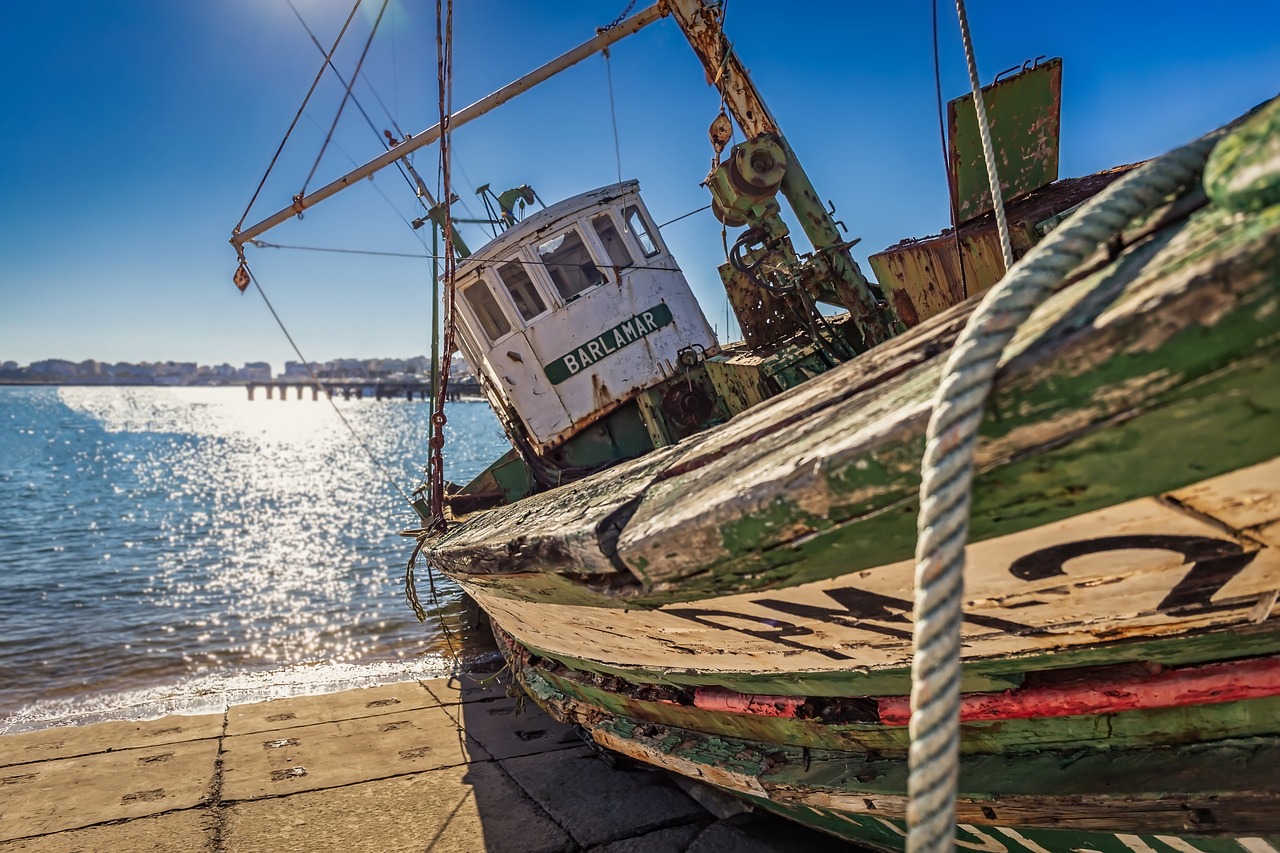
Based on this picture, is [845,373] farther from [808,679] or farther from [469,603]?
[469,603]

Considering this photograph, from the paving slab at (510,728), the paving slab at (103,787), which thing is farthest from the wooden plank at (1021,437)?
the paving slab at (103,787)

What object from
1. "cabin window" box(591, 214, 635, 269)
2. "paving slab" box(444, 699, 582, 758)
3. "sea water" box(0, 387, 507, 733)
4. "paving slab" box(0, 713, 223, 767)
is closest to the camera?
"paving slab" box(444, 699, 582, 758)

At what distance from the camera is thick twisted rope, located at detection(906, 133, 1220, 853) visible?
1.27 metres

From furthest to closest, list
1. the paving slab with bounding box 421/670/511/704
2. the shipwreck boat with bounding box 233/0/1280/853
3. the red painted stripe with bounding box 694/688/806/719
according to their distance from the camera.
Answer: the paving slab with bounding box 421/670/511/704 < the red painted stripe with bounding box 694/688/806/719 < the shipwreck boat with bounding box 233/0/1280/853

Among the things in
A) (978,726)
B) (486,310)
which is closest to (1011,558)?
(978,726)

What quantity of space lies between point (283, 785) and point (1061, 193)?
21.5ft

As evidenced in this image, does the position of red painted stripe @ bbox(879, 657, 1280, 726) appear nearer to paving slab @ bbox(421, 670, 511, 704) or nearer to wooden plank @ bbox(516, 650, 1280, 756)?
wooden plank @ bbox(516, 650, 1280, 756)

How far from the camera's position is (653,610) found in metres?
2.88

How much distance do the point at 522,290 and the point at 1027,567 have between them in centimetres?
744

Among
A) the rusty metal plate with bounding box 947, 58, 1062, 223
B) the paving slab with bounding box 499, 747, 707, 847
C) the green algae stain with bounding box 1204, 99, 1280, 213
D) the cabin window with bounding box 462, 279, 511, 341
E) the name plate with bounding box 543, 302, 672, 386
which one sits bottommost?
the paving slab with bounding box 499, 747, 707, 847

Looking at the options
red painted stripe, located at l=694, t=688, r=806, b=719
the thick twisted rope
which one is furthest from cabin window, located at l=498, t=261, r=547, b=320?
the thick twisted rope

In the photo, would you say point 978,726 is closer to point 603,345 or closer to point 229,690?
point 603,345

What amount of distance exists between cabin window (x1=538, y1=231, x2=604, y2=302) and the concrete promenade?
4441 millimetres

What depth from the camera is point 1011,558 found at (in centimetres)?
194
